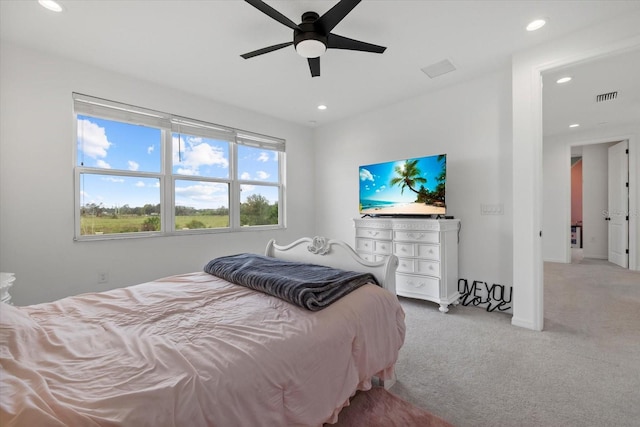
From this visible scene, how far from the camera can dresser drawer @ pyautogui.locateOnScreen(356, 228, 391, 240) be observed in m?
3.41

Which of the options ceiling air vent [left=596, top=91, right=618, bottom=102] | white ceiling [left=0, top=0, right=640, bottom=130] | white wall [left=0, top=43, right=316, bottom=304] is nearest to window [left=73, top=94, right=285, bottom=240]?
white wall [left=0, top=43, right=316, bottom=304]

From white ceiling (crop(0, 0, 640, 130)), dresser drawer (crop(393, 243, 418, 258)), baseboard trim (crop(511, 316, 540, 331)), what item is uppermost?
white ceiling (crop(0, 0, 640, 130))

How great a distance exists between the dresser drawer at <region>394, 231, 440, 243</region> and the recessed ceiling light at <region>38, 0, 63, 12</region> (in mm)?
3574

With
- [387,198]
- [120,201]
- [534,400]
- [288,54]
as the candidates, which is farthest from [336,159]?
[534,400]

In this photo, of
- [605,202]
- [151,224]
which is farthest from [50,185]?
[605,202]

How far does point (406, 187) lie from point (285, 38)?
2094mm

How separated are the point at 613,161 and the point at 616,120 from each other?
109cm

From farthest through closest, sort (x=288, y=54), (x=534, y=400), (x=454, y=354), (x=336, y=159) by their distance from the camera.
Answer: (x=336, y=159)
(x=288, y=54)
(x=454, y=354)
(x=534, y=400)

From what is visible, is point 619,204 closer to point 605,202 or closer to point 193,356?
point 605,202

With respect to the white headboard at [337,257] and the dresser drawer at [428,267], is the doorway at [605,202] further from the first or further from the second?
the white headboard at [337,257]

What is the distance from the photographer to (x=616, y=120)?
15.4ft

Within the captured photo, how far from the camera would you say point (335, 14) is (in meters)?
1.77

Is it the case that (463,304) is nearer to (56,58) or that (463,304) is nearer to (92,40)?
A: (92,40)

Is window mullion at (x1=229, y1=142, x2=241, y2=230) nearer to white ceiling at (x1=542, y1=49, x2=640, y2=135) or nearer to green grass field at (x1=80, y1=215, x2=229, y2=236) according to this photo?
green grass field at (x1=80, y1=215, x2=229, y2=236)
